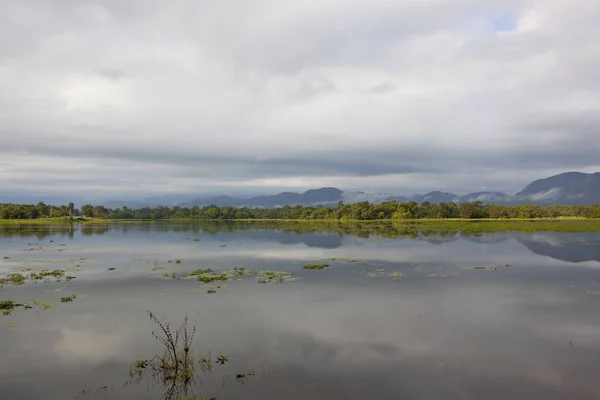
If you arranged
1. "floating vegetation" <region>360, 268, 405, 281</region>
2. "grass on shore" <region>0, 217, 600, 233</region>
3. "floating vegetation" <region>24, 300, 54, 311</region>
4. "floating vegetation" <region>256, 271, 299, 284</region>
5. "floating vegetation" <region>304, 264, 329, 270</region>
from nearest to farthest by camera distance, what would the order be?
"floating vegetation" <region>24, 300, 54, 311</region> → "floating vegetation" <region>256, 271, 299, 284</region> → "floating vegetation" <region>360, 268, 405, 281</region> → "floating vegetation" <region>304, 264, 329, 270</region> → "grass on shore" <region>0, 217, 600, 233</region>

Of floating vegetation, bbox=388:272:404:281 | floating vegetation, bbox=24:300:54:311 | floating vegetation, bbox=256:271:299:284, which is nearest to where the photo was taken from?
floating vegetation, bbox=24:300:54:311

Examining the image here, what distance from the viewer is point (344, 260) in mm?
37312

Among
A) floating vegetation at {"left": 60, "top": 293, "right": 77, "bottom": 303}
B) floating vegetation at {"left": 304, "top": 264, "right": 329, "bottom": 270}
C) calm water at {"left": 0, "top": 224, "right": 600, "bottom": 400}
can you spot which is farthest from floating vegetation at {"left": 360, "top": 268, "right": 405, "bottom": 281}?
floating vegetation at {"left": 60, "top": 293, "right": 77, "bottom": 303}

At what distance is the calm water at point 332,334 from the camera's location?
37.3 ft

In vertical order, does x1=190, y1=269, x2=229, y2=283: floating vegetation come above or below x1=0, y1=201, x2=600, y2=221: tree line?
below

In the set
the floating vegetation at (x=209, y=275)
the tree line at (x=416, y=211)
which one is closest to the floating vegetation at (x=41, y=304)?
the floating vegetation at (x=209, y=275)

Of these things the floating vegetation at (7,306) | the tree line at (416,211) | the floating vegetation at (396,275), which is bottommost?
the floating vegetation at (396,275)

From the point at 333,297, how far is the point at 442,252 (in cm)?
2553

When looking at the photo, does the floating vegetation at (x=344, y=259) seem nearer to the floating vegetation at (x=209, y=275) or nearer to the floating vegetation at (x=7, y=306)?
the floating vegetation at (x=209, y=275)

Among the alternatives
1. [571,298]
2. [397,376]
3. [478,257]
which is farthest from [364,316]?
[478,257]

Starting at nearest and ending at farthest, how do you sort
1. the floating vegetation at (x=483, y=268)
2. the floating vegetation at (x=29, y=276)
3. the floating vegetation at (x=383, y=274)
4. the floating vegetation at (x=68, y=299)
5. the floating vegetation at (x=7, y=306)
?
the floating vegetation at (x=7, y=306) → the floating vegetation at (x=68, y=299) → the floating vegetation at (x=29, y=276) → the floating vegetation at (x=383, y=274) → the floating vegetation at (x=483, y=268)

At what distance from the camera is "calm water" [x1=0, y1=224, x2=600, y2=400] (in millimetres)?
11359

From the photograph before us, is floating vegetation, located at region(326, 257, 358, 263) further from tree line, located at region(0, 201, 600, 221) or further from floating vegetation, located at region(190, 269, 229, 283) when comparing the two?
tree line, located at region(0, 201, 600, 221)

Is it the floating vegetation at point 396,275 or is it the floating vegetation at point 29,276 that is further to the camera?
the floating vegetation at point 396,275
